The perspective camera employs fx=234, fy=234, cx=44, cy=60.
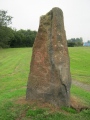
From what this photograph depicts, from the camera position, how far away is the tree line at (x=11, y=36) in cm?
6081

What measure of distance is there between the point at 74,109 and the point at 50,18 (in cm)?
426

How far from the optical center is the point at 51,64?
1045cm

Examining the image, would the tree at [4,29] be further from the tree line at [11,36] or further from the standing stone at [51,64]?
the standing stone at [51,64]

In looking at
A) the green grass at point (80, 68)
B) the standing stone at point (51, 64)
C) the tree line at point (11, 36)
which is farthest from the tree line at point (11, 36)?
the standing stone at point (51, 64)

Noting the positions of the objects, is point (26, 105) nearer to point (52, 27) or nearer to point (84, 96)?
point (52, 27)

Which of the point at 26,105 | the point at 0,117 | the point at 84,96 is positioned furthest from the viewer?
the point at 84,96

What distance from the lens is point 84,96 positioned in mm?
13625

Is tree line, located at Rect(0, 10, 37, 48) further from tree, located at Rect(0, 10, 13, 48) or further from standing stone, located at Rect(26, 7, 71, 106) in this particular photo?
standing stone, located at Rect(26, 7, 71, 106)

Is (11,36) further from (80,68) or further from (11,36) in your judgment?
(80,68)

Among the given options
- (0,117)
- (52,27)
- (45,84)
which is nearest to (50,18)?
(52,27)

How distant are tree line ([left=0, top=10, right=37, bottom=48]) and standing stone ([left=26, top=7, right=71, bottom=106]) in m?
50.4

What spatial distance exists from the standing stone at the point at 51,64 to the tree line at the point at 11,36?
165ft

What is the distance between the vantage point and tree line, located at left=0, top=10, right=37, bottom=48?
6081 cm

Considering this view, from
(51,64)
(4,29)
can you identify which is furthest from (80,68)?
(4,29)
